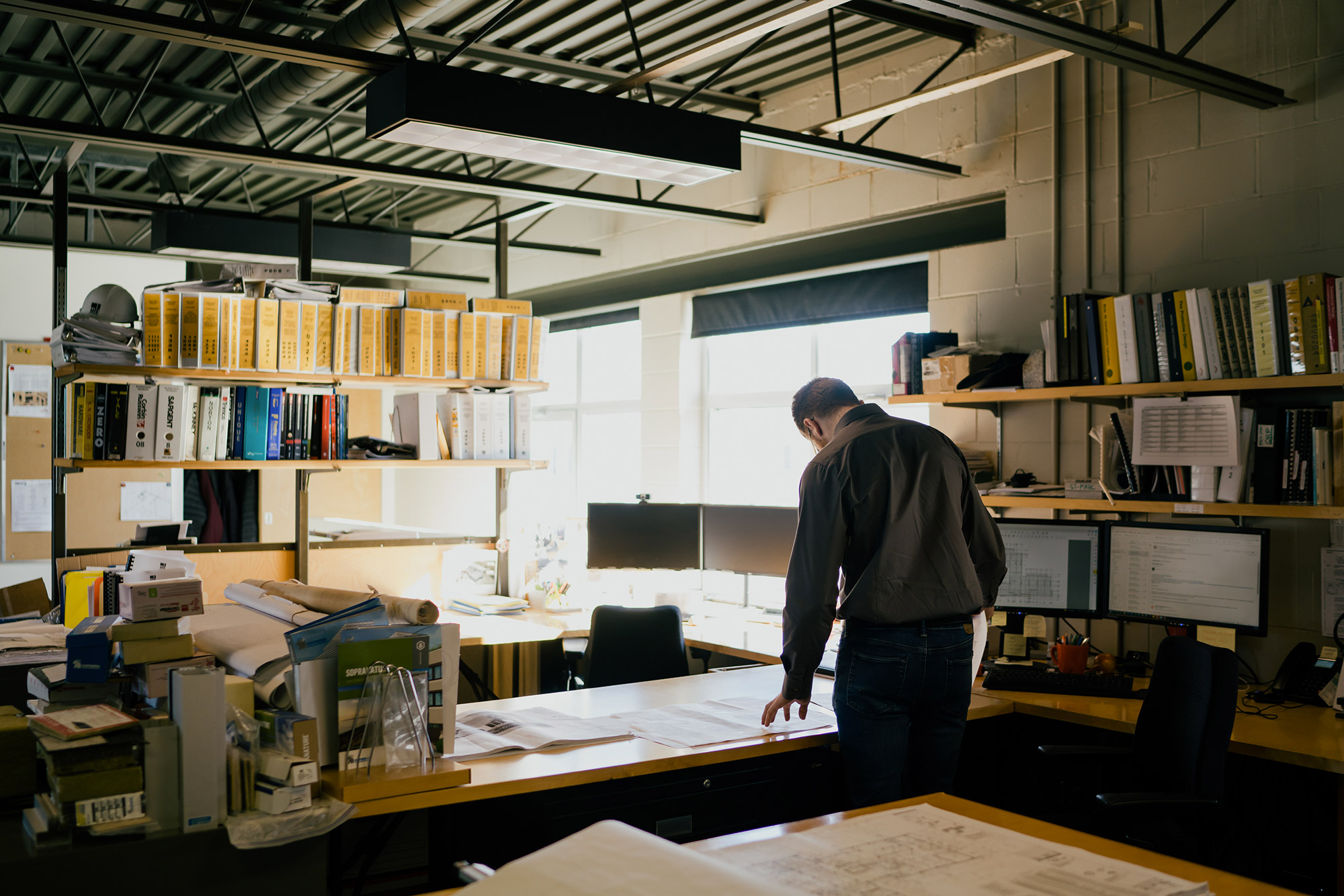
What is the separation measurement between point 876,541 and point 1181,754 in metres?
0.90

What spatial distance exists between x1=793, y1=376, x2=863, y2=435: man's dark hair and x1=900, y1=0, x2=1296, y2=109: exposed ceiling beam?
103 centimetres

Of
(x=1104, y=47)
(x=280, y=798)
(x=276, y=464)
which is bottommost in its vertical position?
(x=280, y=798)

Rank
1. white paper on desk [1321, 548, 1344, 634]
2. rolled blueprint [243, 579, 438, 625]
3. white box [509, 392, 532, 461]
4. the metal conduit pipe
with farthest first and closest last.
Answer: white box [509, 392, 532, 461] → the metal conduit pipe → white paper on desk [1321, 548, 1344, 634] → rolled blueprint [243, 579, 438, 625]

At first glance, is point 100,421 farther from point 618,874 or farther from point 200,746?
point 618,874

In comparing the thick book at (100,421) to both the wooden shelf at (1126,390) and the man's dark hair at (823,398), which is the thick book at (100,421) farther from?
the wooden shelf at (1126,390)

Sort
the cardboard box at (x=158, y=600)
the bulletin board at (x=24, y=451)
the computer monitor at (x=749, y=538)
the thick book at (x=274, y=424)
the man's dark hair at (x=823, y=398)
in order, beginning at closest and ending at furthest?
the cardboard box at (x=158, y=600) → the man's dark hair at (x=823, y=398) → the thick book at (x=274, y=424) → the computer monitor at (x=749, y=538) → the bulletin board at (x=24, y=451)

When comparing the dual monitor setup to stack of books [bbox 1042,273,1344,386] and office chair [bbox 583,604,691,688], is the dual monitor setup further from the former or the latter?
office chair [bbox 583,604,691,688]

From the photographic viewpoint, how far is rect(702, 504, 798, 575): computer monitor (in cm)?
466

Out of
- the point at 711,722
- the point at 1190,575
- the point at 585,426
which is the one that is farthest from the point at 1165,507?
the point at 585,426

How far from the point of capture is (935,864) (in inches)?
A: 52.2

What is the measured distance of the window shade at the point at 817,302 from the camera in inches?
201

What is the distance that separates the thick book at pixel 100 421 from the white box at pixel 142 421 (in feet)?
0.25

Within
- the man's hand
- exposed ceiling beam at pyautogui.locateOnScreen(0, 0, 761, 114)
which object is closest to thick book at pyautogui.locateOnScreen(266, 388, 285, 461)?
exposed ceiling beam at pyautogui.locateOnScreen(0, 0, 761, 114)

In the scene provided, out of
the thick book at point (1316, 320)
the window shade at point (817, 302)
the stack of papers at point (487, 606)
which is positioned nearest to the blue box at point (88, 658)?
the stack of papers at point (487, 606)
